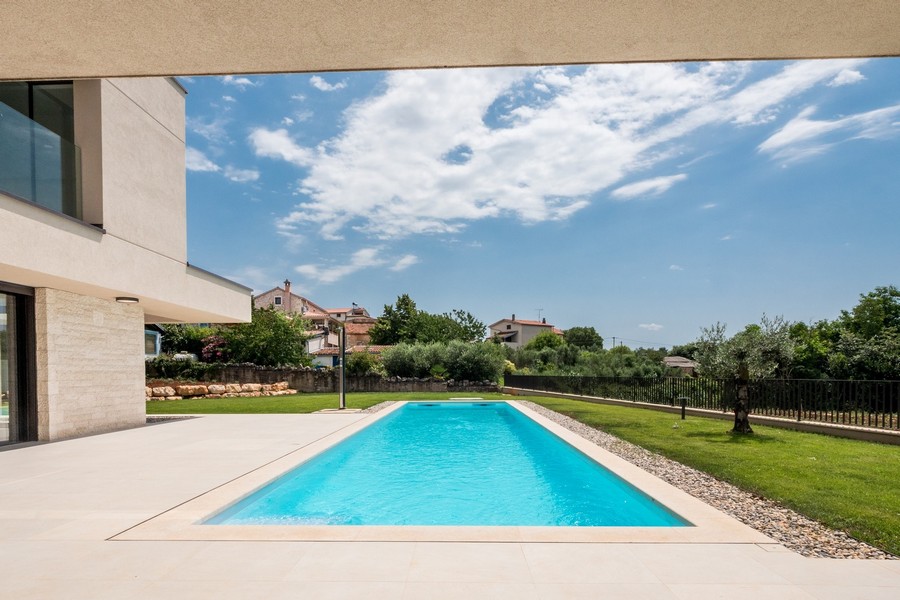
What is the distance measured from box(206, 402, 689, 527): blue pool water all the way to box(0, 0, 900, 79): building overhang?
13.4 feet

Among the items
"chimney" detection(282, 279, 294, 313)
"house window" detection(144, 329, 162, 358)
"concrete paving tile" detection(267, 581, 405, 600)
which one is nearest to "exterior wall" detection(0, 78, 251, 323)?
"concrete paving tile" detection(267, 581, 405, 600)

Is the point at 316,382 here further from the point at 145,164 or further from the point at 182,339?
the point at 145,164

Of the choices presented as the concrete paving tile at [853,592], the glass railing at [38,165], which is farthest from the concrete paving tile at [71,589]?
the glass railing at [38,165]

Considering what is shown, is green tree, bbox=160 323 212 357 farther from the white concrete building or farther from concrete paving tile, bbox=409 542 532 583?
concrete paving tile, bbox=409 542 532 583

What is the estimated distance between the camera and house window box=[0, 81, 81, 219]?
8734 mm

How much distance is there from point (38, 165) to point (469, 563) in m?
10.3

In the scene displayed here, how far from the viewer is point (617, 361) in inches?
1158

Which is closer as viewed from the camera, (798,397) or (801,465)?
(801,465)

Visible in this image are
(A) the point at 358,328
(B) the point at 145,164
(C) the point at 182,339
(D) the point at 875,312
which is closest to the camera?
(B) the point at 145,164

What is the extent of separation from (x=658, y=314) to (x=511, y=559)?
35.3 m

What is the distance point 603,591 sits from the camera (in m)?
3.21

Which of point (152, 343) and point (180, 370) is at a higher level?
point (152, 343)

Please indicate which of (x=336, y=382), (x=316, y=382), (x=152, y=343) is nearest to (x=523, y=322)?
(x=336, y=382)

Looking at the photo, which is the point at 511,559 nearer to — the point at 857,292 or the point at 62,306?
the point at 62,306
